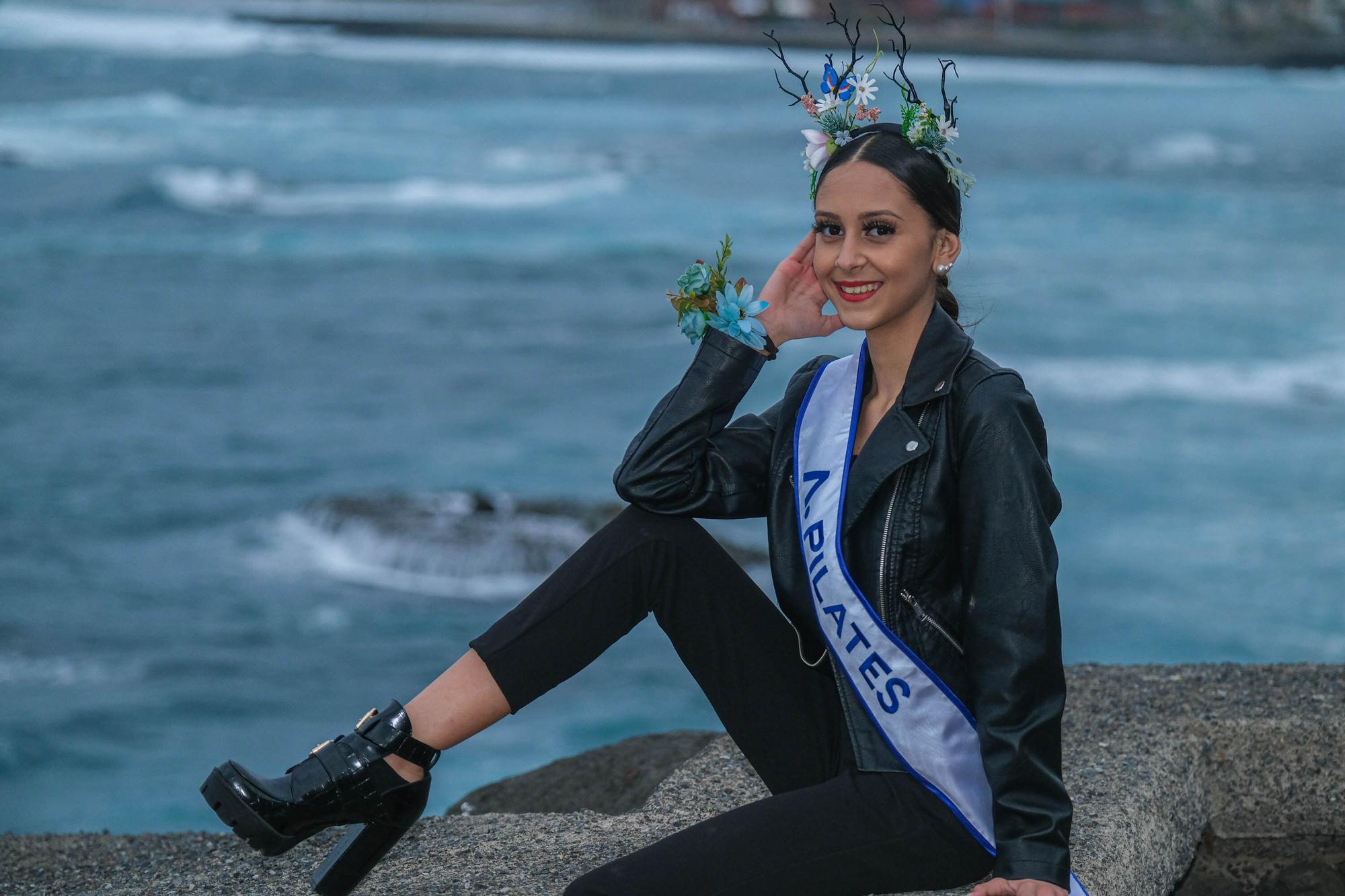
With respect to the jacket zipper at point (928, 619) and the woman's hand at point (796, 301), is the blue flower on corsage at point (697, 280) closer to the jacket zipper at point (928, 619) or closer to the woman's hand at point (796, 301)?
the woman's hand at point (796, 301)

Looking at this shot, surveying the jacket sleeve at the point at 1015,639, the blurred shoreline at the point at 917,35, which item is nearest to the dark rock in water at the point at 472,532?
the jacket sleeve at the point at 1015,639

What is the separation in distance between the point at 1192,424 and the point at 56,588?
35.2 ft

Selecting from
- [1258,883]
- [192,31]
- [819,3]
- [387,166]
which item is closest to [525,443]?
[1258,883]

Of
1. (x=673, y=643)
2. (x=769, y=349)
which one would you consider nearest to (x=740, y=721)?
(x=673, y=643)

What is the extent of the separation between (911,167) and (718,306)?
17.3 inches

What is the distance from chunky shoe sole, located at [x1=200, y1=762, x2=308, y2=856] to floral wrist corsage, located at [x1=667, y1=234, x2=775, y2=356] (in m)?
1.11

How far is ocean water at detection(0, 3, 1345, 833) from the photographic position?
9.92 meters

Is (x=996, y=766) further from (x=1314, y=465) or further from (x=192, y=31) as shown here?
(x=192, y=31)

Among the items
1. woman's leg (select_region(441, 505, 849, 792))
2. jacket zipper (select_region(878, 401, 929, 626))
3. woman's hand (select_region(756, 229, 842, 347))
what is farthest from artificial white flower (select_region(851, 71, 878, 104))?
woman's leg (select_region(441, 505, 849, 792))

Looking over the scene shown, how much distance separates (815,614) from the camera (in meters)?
2.70

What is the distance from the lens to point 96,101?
1976 inches

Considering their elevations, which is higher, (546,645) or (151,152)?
(546,645)

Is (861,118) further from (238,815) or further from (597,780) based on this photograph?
(597,780)

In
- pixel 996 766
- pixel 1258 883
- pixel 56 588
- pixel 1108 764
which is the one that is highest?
pixel 996 766
